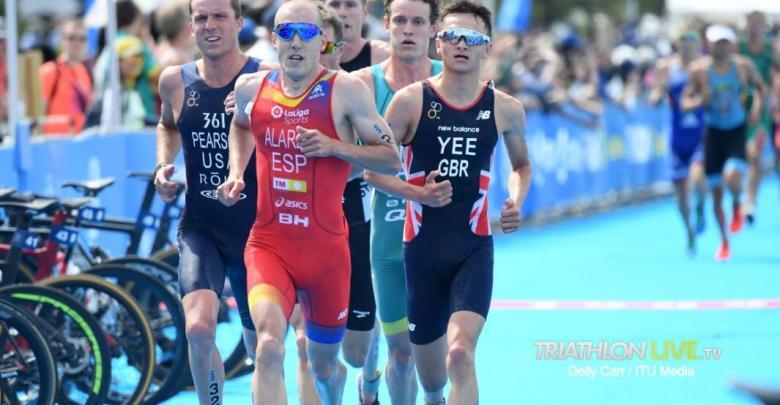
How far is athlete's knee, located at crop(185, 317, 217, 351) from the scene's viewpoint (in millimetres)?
7211

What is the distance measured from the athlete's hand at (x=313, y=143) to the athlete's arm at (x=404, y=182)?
1.49 ft

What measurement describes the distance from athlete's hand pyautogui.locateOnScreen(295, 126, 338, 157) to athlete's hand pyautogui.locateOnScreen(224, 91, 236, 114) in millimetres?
752

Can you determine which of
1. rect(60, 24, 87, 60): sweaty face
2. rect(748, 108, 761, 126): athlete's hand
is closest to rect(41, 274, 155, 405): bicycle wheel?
rect(60, 24, 87, 60): sweaty face

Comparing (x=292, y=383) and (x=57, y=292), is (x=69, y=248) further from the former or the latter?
(x=292, y=383)

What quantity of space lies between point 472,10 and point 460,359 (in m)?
1.78

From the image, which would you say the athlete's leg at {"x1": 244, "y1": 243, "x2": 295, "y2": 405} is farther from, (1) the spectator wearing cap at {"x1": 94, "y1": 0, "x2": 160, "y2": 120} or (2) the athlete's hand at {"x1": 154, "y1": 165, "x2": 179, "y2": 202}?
(1) the spectator wearing cap at {"x1": 94, "y1": 0, "x2": 160, "y2": 120}

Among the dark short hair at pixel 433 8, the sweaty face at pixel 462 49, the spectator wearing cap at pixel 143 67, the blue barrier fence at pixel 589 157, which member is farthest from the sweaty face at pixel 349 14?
the blue barrier fence at pixel 589 157

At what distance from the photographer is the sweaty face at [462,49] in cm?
736

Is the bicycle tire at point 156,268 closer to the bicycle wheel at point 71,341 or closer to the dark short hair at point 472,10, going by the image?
the bicycle wheel at point 71,341

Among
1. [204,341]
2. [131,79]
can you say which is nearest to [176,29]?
[131,79]

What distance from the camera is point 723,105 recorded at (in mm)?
16812

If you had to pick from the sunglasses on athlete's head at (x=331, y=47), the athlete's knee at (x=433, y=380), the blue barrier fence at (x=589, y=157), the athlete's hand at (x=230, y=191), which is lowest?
the blue barrier fence at (x=589, y=157)

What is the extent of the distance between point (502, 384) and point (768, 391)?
20.3 ft

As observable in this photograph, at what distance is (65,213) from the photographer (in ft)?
29.1
